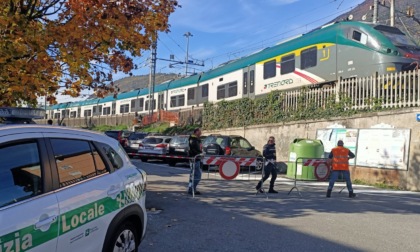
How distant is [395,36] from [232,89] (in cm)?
1141

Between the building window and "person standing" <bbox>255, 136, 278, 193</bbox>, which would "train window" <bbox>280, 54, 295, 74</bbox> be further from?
the building window

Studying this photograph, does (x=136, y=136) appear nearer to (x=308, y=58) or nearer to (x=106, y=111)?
(x=308, y=58)

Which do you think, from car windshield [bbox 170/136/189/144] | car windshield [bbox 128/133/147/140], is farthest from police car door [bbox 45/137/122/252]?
car windshield [bbox 128/133/147/140]

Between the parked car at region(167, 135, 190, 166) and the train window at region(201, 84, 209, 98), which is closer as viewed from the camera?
the parked car at region(167, 135, 190, 166)

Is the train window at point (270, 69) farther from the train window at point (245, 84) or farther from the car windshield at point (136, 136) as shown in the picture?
the car windshield at point (136, 136)

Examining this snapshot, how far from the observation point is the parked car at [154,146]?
21.7 meters

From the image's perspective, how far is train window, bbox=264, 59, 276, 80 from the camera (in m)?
Answer: 22.1

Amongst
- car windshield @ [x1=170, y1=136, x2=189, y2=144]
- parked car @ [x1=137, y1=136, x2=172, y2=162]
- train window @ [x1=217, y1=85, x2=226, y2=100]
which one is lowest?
parked car @ [x1=137, y1=136, x2=172, y2=162]

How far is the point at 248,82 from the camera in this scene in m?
25.0

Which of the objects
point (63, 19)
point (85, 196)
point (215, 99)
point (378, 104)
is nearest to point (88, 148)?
point (85, 196)

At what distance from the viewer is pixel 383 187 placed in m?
15.2

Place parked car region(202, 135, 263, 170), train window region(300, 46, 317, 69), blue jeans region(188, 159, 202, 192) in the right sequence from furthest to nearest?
train window region(300, 46, 317, 69), parked car region(202, 135, 263, 170), blue jeans region(188, 159, 202, 192)

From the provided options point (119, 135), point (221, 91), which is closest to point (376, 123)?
point (221, 91)

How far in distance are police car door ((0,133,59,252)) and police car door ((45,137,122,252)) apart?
0.13m
